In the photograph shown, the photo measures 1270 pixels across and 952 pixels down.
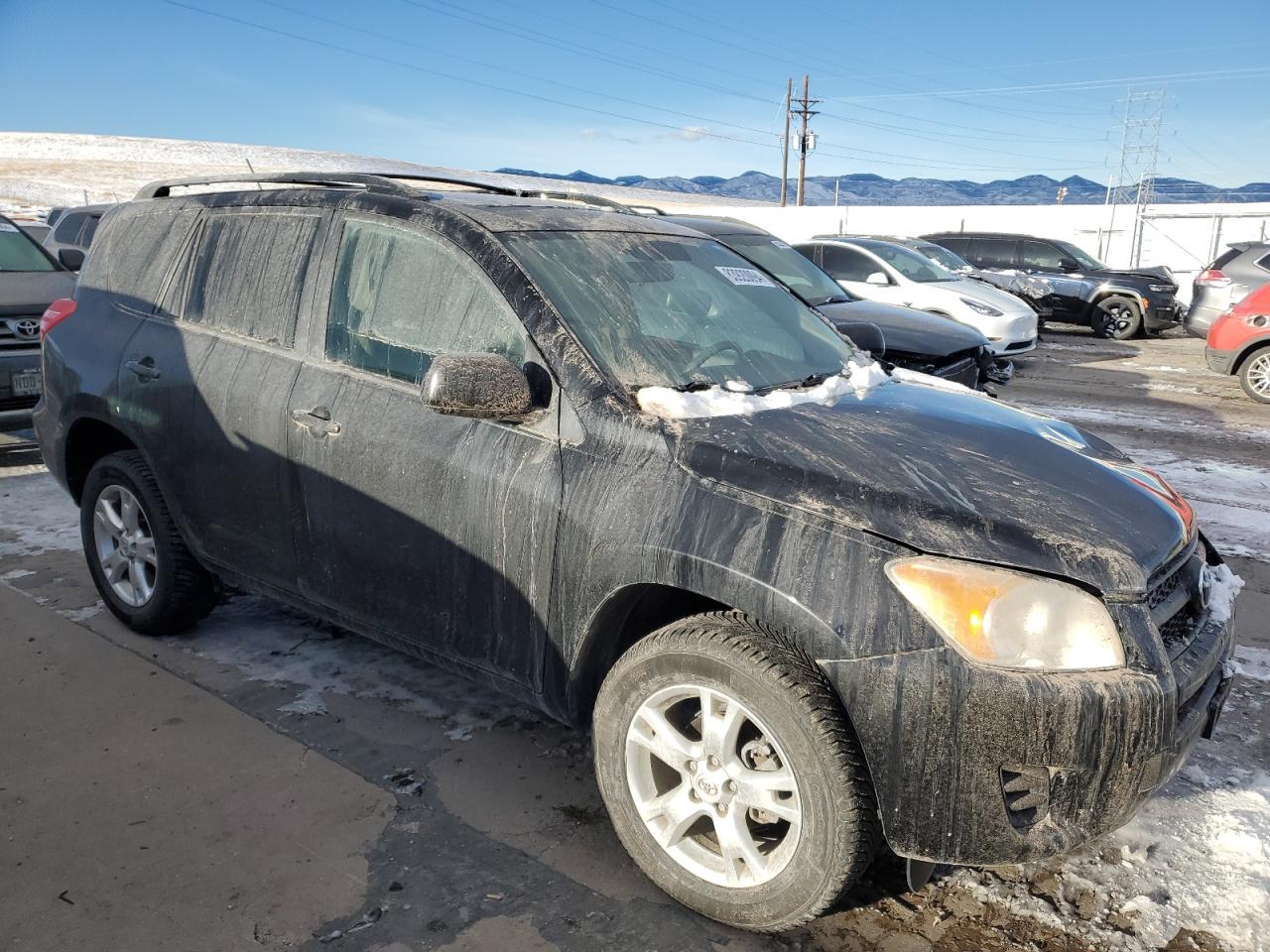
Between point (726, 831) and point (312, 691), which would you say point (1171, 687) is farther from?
point (312, 691)

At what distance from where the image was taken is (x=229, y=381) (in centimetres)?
362

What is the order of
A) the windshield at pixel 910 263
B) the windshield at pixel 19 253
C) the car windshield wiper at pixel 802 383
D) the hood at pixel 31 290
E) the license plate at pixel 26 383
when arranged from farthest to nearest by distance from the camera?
the windshield at pixel 910 263 < the windshield at pixel 19 253 < the hood at pixel 31 290 < the license plate at pixel 26 383 < the car windshield wiper at pixel 802 383

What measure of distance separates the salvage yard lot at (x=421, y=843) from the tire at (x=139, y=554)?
0.14 metres

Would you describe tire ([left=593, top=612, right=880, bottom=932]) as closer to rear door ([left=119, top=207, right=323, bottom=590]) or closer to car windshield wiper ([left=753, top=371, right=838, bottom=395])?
car windshield wiper ([left=753, top=371, right=838, bottom=395])

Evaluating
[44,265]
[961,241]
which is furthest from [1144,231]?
[44,265]

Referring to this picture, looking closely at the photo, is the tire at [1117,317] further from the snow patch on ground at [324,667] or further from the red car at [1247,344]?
the snow patch on ground at [324,667]

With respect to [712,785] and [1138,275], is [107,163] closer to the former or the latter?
[1138,275]

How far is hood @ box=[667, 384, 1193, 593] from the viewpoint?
2.25 m

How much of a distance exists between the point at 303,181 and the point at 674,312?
5.20 feet

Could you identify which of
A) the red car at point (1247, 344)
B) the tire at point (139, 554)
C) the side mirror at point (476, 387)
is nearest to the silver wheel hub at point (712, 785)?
the side mirror at point (476, 387)

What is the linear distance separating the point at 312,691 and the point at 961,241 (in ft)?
56.1

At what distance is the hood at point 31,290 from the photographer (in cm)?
765

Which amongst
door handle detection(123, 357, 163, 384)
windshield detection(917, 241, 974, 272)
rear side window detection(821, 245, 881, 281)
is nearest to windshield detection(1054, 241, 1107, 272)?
windshield detection(917, 241, 974, 272)

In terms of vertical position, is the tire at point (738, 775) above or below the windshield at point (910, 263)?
below
